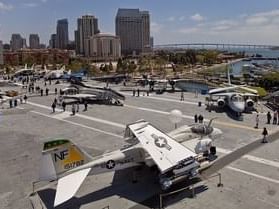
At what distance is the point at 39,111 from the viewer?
1640 inches

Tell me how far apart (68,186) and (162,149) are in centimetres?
508

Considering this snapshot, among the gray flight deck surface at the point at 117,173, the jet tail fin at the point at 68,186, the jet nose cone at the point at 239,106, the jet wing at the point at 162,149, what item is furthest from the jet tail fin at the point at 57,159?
the jet nose cone at the point at 239,106

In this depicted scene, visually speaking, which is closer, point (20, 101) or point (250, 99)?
point (250, 99)

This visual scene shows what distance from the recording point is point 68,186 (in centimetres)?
1520

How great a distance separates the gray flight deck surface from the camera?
16953 mm

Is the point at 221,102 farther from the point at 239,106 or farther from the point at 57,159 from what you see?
the point at 57,159

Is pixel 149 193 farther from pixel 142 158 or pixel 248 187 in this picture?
pixel 248 187

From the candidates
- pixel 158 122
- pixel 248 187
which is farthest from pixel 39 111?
pixel 248 187

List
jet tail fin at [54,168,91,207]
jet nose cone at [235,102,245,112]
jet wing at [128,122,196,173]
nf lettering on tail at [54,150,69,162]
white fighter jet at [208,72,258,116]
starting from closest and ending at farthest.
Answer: jet tail fin at [54,168,91,207]
nf lettering on tail at [54,150,69,162]
jet wing at [128,122,196,173]
jet nose cone at [235,102,245,112]
white fighter jet at [208,72,258,116]

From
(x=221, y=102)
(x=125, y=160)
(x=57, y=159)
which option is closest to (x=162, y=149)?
(x=125, y=160)

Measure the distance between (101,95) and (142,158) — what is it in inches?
1070

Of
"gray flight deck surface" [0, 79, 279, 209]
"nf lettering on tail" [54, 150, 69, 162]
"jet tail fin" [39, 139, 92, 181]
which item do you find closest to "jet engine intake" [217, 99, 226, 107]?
"gray flight deck surface" [0, 79, 279, 209]

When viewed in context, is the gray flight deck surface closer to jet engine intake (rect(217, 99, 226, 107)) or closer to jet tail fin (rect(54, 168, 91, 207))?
jet tail fin (rect(54, 168, 91, 207))

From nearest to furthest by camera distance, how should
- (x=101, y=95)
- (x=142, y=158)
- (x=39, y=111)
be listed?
(x=142, y=158), (x=39, y=111), (x=101, y=95)
